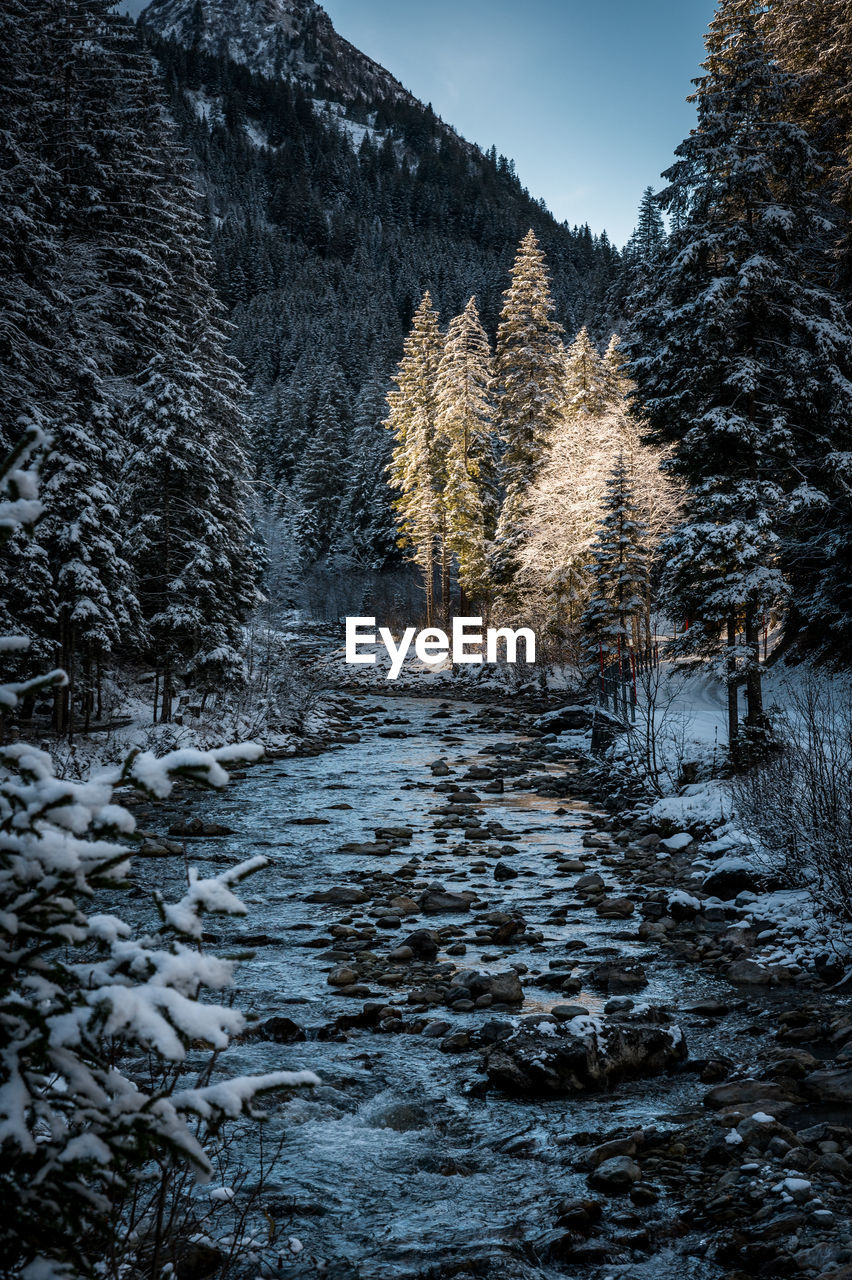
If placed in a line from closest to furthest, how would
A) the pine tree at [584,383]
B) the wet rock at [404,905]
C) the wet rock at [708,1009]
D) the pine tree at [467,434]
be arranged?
the wet rock at [708,1009], the wet rock at [404,905], the pine tree at [584,383], the pine tree at [467,434]

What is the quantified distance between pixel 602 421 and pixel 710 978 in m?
26.4

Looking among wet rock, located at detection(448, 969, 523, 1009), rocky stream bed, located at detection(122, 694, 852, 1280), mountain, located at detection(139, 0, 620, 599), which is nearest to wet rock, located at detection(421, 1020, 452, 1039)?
rocky stream bed, located at detection(122, 694, 852, 1280)

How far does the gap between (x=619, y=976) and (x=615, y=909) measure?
217 centimetres

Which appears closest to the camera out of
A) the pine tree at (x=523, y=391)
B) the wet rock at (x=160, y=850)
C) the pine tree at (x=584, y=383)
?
the wet rock at (x=160, y=850)

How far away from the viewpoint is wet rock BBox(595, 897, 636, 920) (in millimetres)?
10273

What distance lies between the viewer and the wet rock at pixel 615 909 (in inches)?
404

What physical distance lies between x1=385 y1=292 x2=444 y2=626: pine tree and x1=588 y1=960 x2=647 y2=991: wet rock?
108 feet

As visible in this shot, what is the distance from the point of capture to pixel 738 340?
15.3 m

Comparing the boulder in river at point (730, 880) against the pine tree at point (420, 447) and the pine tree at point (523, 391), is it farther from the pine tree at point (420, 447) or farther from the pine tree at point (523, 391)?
the pine tree at point (420, 447)

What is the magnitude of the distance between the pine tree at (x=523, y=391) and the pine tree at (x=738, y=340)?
62.4ft

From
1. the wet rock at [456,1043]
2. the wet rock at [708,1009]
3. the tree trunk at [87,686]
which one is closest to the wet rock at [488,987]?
the wet rock at [456,1043]

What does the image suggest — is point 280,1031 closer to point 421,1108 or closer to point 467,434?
point 421,1108

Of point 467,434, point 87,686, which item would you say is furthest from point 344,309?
point 87,686

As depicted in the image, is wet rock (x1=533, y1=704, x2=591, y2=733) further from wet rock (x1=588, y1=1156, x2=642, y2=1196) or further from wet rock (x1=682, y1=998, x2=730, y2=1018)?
wet rock (x1=588, y1=1156, x2=642, y2=1196)
